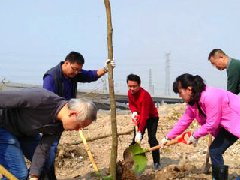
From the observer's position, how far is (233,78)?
5762 mm

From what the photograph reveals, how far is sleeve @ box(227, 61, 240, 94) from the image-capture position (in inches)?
226

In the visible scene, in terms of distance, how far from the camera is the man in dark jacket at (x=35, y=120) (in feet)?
11.3

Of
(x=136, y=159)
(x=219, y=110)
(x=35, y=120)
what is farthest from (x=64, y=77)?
(x=219, y=110)

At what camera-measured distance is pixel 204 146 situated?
29.0ft

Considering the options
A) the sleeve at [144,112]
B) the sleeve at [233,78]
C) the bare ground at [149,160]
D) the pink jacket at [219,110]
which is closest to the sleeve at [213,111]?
the pink jacket at [219,110]

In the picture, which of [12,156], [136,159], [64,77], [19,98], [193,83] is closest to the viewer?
[19,98]

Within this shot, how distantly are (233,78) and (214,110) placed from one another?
112cm

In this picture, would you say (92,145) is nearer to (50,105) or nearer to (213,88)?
(213,88)

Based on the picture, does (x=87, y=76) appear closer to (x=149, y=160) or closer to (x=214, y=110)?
(x=214, y=110)

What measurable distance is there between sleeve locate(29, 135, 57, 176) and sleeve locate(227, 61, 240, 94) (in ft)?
9.19

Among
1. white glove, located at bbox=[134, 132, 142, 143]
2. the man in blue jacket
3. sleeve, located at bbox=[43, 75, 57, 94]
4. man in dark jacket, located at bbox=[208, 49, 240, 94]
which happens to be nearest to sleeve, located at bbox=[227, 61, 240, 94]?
man in dark jacket, located at bbox=[208, 49, 240, 94]

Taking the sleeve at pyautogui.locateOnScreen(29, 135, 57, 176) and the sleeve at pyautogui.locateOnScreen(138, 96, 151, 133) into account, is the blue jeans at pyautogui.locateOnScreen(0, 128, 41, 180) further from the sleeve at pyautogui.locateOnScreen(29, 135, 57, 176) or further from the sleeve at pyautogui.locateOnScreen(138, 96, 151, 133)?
the sleeve at pyautogui.locateOnScreen(138, 96, 151, 133)

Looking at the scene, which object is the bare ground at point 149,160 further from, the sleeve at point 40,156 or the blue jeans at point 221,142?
the sleeve at point 40,156

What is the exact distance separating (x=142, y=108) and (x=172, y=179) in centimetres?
118
